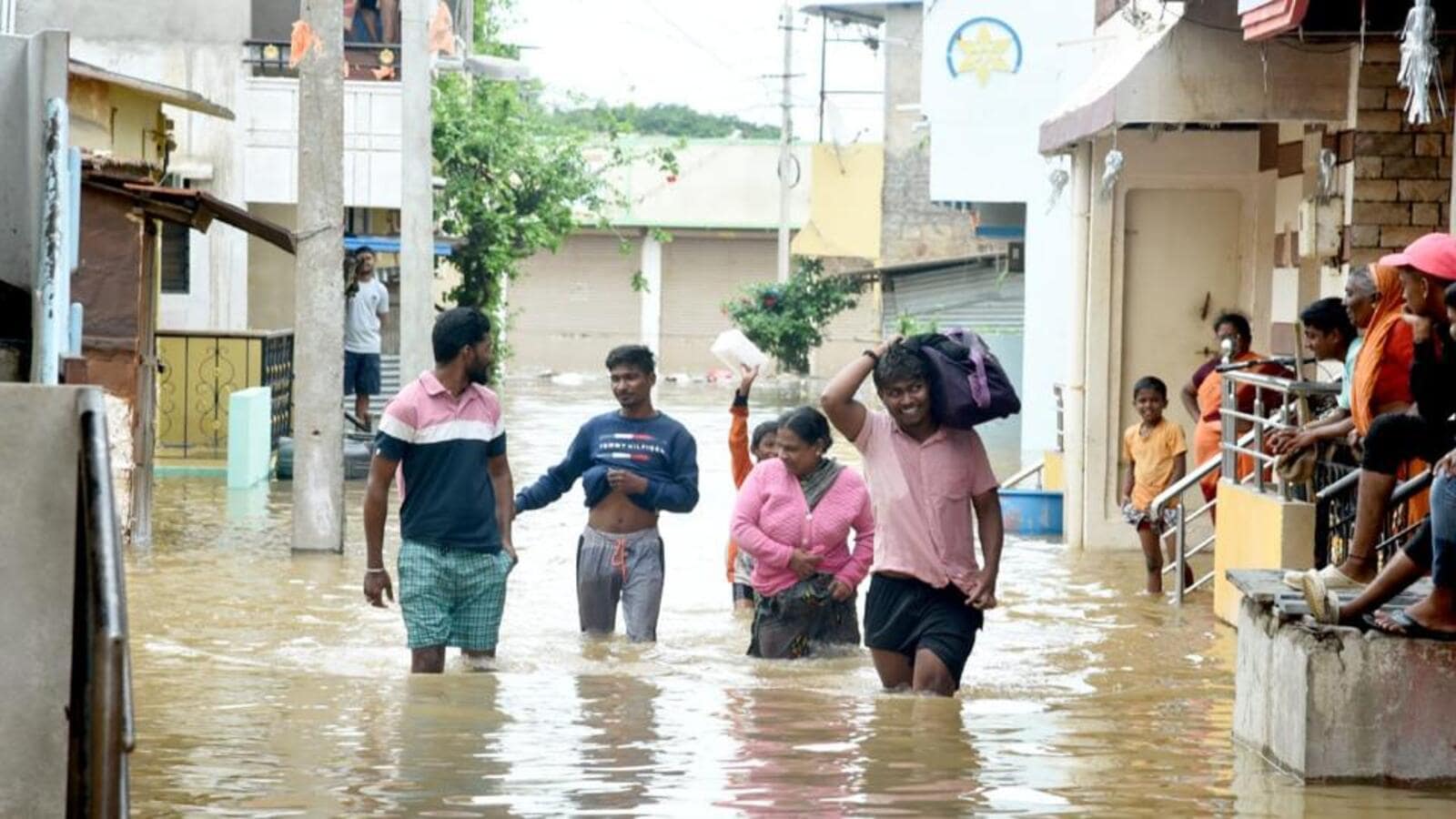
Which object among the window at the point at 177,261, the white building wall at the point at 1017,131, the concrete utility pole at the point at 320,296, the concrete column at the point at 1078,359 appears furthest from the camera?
the white building wall at the point at 1017,131

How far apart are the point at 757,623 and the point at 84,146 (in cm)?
1141

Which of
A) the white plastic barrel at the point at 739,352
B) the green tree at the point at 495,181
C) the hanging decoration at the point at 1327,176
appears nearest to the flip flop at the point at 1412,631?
the white plastic barrel at the point at 739,352

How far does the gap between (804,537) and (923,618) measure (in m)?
1.54

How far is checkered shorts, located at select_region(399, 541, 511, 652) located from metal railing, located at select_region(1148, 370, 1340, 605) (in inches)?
158

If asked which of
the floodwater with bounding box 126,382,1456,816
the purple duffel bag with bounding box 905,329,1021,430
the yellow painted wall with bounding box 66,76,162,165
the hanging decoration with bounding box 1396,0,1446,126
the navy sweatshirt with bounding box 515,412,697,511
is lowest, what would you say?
the floodwater with bounding box 126,382,1456,816

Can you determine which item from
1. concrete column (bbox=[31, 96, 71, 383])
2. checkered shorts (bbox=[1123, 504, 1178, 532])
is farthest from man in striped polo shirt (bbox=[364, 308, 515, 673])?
→ checkered shorts (bbox=[1123, 504, 1178, 532])

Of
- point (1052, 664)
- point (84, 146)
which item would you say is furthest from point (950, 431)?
point (84, 146)

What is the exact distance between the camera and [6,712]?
20.0 ft

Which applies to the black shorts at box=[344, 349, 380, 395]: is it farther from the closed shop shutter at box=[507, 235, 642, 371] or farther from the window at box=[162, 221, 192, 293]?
the closed shop shutter at box=[507, 235, 642, 371]

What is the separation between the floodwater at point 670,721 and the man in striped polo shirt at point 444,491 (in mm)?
315

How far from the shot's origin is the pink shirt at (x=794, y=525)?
10797 millimetres

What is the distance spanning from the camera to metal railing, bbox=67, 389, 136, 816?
5.48m

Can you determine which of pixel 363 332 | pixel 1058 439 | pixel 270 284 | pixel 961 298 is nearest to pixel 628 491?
pixel 1058 439

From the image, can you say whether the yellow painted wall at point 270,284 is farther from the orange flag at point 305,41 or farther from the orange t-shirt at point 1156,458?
the orange t-shirt at point 1156,458
